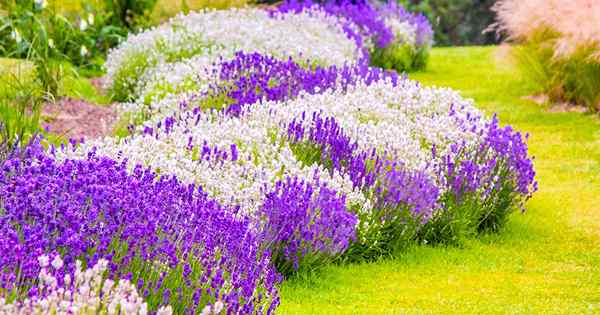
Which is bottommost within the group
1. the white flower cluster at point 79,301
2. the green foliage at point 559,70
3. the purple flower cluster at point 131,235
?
the green foliage at point 559,70

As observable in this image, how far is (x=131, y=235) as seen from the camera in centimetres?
423

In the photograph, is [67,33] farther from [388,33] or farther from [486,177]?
[486,177]

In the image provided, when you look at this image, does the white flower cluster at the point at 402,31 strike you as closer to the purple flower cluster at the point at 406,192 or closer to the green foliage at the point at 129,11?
the green foliage at the point at 129,11

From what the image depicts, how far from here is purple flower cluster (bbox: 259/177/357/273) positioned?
5.83 metres

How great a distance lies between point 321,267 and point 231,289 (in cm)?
209

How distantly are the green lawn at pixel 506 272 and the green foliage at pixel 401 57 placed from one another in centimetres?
698

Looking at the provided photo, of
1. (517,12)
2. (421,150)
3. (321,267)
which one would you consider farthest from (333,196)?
(517,12)

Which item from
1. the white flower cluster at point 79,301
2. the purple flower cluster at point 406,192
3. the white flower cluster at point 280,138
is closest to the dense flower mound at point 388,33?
the white flower cluster at point 280,138

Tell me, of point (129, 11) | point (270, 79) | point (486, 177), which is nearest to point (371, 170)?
point (486, 177)

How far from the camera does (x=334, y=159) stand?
22.9 ft

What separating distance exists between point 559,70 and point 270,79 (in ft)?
16.0

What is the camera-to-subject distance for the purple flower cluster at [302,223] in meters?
5.83

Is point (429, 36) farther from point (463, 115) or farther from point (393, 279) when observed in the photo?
point (393, 279)

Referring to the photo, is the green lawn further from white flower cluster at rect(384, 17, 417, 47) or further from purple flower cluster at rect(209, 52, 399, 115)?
white flower cluster at rect(384, 17, 417, 47)
